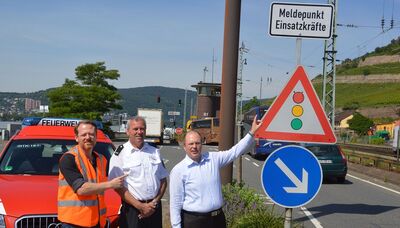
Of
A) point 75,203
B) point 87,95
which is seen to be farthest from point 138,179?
point 87,95

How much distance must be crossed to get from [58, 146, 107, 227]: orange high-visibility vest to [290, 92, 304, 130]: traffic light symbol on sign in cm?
190

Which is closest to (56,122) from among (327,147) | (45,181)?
(45,181)

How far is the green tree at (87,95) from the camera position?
61.3 meters

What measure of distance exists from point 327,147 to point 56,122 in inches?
491

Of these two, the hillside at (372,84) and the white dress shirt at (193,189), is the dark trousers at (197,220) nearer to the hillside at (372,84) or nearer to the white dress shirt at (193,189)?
the white dress shirt at (193,189)

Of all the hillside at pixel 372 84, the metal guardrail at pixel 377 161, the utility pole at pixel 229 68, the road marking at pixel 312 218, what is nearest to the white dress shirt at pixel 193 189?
the utility pole at pixel 229 68

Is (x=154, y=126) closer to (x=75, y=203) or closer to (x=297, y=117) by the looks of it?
(x=297, y=117)

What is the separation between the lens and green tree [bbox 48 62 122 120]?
61.3m

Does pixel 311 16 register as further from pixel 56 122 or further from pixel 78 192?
pixel 56 122

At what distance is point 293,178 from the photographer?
513 cm

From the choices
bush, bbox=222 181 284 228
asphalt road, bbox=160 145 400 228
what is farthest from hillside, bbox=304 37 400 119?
bush, bbox=222 181 284 228

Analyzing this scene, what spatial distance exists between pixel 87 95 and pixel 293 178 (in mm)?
57192

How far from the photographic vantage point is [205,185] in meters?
4.96

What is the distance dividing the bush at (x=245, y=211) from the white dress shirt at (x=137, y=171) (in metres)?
2.60
